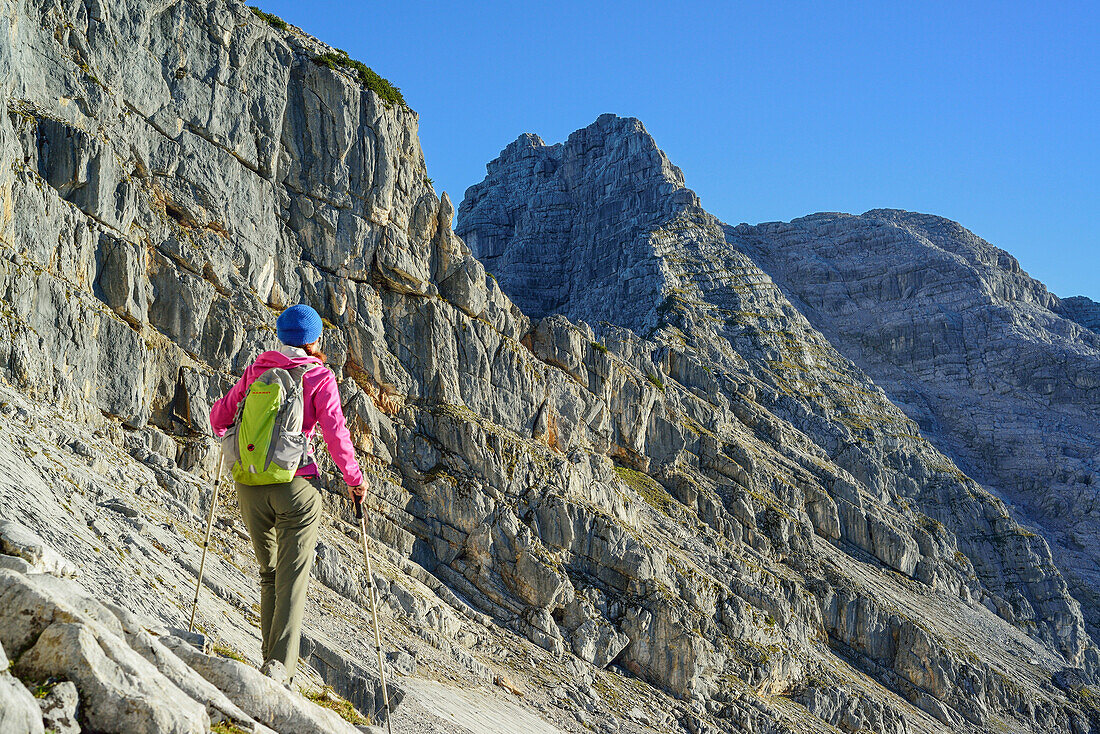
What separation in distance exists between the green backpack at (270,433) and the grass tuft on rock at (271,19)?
4561 centimetres

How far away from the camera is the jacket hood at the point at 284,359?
29.5 feet

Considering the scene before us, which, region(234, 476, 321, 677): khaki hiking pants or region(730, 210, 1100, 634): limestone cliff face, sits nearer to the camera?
region(234, 476, 321, 677): khaki hiking pants

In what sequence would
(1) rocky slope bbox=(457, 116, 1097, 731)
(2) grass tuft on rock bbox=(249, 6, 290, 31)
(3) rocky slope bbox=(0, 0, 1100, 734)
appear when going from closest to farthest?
(3) rocky slope bbox=(0, 0, 1100, 734) < (2) grass tuft on rock bbox=(249, 6, 290, 31) < (1) rocky slope bbox=(457, 116, 1097, 731)

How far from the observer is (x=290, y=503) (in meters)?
8.85

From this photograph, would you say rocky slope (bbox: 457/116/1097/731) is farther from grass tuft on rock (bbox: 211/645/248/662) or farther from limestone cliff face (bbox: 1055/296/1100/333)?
limestone cliff face (bbox: 1055/296/1100/333)

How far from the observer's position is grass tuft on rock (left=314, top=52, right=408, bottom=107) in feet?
165

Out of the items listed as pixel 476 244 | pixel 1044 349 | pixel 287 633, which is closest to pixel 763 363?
pixel 1044 349

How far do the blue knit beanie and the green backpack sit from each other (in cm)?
46

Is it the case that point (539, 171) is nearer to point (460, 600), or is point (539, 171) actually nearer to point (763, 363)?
point (763, 363)

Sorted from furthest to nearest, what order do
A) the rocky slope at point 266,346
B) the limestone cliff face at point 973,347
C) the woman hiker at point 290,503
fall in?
the limestone cliff face at point 973,347
the rocky slope at point 266,346
the woman hiker at point 290,503

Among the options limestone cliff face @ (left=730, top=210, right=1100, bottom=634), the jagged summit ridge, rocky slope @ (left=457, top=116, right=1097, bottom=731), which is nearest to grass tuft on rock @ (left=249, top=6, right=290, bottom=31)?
rocky slope @ (left=457, top=116, right=1097, bottom=731)

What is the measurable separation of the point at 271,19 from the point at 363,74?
591 cm

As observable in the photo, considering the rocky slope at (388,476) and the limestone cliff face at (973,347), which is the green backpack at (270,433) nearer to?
the rocky slope at (388,476)

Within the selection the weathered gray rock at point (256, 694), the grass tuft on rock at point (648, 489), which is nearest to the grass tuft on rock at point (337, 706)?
the weathered gray rock at point (256, 694)
